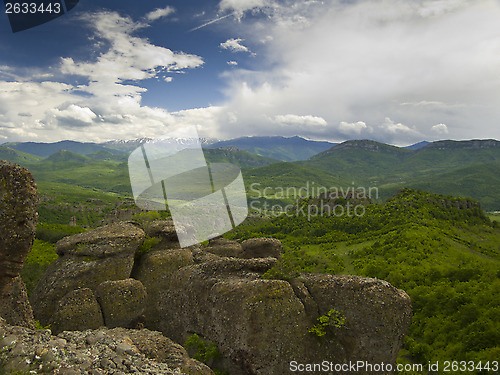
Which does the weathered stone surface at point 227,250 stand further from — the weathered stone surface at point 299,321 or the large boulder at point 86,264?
the weathered stone surface at point 299,321

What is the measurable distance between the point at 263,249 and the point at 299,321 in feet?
54.0

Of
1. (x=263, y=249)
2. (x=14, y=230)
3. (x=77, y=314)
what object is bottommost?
(x=77, y=314)

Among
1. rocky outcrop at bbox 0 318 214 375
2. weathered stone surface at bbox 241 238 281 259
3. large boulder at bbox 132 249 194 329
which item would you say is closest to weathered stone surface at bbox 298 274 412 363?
rocky outcrop at bbox 0 318 214 375

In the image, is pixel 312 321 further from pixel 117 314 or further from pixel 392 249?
pixel 392 249

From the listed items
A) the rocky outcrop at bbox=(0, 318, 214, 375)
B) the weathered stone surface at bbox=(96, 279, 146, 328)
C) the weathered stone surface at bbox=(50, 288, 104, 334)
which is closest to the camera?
the rocky outcrop at bbox=(0, 318, 214, 375)

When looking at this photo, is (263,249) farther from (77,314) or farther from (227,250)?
(77,314)

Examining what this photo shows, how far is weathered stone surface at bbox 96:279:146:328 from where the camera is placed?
2009cm

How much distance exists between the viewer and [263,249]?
1265 inches

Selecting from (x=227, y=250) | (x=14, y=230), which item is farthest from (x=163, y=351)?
(x=227, y=250)

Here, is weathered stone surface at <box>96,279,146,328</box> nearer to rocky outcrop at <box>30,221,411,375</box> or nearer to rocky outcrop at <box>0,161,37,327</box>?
rocky outcrop at <box>30,221,411,375</box>

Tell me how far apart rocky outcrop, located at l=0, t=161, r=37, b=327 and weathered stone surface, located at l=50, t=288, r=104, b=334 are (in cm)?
424

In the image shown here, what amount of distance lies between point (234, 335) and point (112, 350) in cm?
684

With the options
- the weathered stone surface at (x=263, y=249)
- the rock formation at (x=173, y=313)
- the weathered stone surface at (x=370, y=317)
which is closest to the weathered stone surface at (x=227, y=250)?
the weathered stone surface at (x=263, y=249)

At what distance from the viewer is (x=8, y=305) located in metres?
14.3
